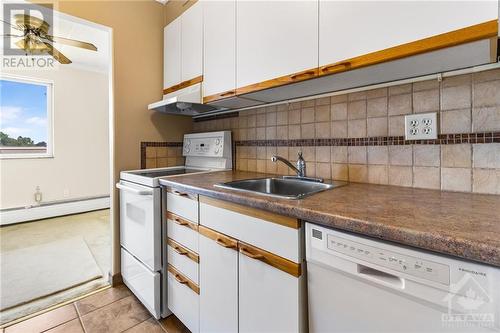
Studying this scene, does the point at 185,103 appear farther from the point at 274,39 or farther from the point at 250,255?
the point at 250,255

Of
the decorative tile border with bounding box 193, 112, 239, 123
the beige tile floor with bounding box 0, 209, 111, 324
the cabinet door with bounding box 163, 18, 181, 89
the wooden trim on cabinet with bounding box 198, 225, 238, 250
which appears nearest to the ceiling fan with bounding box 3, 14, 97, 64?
the cabinet door with bounding box 163, 18, 181, 89

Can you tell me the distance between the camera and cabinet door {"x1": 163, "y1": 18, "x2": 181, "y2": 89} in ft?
6.68

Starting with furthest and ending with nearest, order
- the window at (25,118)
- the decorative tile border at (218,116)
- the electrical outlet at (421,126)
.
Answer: the window at (25,118) < the decorative tile border at (218,116) < the electrical outlet at (421,126)

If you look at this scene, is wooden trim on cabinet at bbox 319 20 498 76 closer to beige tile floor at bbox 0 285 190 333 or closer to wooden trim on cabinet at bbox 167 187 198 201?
wooden trim on cabinet at bbox 167 187 198 201

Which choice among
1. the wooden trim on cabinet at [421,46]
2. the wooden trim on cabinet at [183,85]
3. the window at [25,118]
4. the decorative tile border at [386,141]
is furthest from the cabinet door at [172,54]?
the window at [25,118]

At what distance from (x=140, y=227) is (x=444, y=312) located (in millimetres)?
1635

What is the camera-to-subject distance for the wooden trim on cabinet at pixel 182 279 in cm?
132

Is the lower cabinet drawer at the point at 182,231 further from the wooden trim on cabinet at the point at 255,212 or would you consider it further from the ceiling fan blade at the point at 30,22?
the ceiling fan blade at the point at 30,22

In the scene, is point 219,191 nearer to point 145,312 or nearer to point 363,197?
point 363,197

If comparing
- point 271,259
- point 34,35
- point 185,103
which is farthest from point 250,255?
point 34,35

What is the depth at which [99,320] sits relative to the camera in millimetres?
1570

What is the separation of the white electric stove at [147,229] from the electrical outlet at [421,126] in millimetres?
1278

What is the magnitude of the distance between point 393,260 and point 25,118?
500 centimetres

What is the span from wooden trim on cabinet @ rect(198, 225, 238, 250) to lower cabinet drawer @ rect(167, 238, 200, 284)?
0.55 ft
